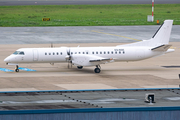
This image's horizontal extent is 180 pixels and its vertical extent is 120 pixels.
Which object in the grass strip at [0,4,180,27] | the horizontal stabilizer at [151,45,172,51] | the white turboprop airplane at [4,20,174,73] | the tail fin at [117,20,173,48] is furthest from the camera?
the grass strip at [0,4,180,27]

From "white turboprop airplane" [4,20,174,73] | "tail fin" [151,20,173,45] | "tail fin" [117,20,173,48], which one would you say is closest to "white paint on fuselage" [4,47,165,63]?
"white turboprop airplane" [4,20,174,73]

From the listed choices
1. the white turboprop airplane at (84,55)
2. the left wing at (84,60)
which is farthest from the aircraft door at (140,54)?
the left wing at (84,60)

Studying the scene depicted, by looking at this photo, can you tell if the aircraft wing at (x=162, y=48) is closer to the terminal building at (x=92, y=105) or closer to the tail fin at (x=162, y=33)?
the tail fin at (x=162, y=33)

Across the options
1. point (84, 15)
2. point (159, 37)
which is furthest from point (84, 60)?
point (84, 15)

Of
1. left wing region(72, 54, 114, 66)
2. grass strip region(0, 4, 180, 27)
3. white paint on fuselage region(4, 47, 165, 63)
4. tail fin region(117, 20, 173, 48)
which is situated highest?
grass strip region(0, 4, 180, 27)

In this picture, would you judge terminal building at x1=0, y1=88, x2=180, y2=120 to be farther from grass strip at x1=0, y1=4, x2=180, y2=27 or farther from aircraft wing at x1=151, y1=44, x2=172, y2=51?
grass strip at x1=0, y1=4, x2=180, y2=27

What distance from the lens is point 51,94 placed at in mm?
24188

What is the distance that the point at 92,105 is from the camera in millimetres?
20844

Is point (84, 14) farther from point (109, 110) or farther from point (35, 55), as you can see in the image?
point (109, 110)

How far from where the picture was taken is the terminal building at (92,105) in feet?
58.9

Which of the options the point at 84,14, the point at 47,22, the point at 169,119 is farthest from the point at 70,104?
the point at 84,14

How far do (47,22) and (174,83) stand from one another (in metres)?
67.8

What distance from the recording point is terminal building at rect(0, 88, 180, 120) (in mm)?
17953

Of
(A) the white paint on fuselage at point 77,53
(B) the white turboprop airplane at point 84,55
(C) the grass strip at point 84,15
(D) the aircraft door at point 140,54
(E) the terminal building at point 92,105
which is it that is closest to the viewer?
(E) the terminal building at point 92,105
